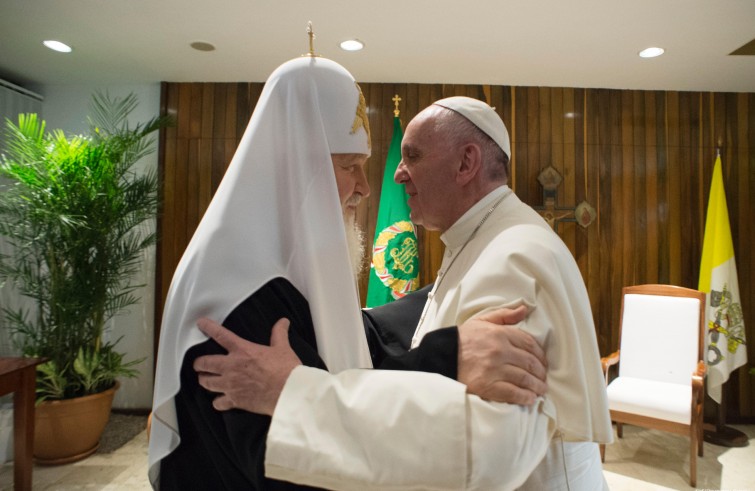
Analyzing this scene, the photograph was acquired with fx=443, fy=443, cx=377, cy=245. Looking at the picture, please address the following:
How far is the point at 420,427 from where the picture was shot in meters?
0.82

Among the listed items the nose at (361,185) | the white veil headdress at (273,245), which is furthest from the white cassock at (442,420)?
the nose at (361,185)

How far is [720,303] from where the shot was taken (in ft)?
13.1

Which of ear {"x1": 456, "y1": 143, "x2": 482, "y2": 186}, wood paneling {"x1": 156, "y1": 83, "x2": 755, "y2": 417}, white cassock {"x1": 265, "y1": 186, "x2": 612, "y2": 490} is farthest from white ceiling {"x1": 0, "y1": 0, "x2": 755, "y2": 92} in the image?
white cassock {"x1": 265, "y1": 186, "x2": 612, "y2": 490}

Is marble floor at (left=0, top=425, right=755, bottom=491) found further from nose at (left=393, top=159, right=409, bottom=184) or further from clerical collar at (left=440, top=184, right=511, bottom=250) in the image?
nose at (left=393, top=159, right=409, bottom=184)

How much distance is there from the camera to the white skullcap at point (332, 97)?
3.47 feet

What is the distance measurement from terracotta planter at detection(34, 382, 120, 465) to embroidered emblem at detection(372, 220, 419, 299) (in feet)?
8.05

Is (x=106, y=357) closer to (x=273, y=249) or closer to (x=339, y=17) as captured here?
(x=339, y=17)

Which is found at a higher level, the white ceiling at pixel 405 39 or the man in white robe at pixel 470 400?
the white ceiling at pixel 405 39

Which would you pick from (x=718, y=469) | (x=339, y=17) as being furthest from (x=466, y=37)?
(x=718, y=469)

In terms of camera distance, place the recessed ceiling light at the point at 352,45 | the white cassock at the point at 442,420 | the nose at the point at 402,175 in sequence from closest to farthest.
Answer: the white cassock at the point at 442,420 < the nose at the point at 402,175 < the recessed ceiling light at the point at 352,45

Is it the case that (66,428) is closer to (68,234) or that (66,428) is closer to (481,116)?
(68,234)

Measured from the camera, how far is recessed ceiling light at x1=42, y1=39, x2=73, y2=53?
3530mm

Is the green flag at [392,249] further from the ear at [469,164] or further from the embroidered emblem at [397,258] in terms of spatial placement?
the ear at [469,164]

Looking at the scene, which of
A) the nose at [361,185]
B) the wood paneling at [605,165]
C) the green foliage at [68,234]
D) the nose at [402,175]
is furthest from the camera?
the wood paneling at [605,165]
